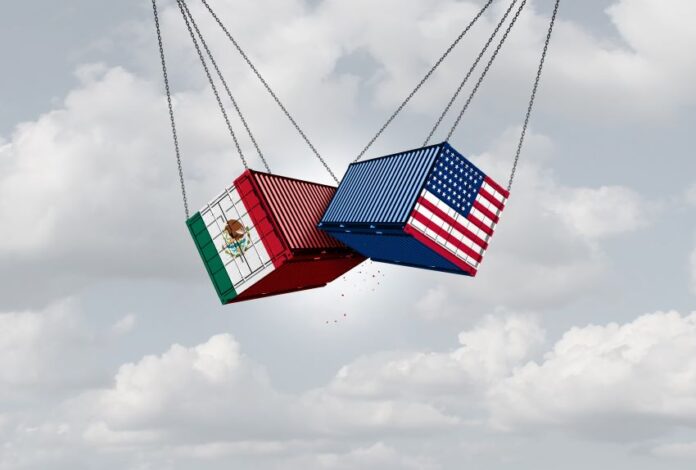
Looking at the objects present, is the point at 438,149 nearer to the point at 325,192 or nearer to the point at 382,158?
the point at 382,158

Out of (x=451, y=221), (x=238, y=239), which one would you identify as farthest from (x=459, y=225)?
(x=238, y=239)

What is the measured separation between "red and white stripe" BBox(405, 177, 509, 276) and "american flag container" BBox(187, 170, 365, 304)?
586 centimetres

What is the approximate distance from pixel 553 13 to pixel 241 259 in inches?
600

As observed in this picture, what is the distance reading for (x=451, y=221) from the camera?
26.5 metres

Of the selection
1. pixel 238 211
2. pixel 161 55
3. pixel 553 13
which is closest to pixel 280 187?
pixel 238 211

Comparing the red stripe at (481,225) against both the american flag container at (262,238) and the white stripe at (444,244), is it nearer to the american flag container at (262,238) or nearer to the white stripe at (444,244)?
the white stripe at (444,244)

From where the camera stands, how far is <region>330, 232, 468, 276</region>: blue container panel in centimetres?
2652

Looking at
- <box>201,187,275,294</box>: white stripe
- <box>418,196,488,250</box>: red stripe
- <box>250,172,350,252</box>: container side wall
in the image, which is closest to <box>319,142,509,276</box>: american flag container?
<box>418,196,488,250</box>: red stripe

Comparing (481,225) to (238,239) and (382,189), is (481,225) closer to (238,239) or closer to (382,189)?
(382,189)

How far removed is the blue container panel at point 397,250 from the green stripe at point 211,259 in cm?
512

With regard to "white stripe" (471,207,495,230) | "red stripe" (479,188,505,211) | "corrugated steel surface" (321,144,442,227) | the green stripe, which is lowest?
"white stripe" (471,207,495,230)

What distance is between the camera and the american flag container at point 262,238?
29.7 meters

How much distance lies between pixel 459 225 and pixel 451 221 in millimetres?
475

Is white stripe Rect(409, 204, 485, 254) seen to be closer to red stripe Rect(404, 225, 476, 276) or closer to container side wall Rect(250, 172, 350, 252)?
red stripe Rect(404, 225, 476, 276)
